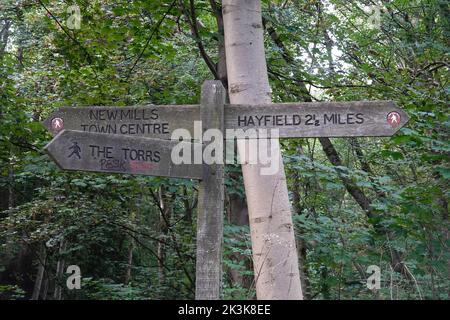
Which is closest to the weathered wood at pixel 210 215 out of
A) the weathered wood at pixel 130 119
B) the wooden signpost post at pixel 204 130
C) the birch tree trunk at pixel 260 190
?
the wooden signpost post at pixel 204 130

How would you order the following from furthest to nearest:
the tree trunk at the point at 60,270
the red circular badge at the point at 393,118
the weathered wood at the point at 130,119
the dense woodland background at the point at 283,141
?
the tree trunk at the point at 60,270
the dense woodland background at the point at 283,141
the weathered wood at the point at 130,119
the red circular badge at the point at 393,118

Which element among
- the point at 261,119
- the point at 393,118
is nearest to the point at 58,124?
the point at 261,119

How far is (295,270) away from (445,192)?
304 centimetres

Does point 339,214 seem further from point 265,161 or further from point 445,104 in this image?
point 265,161

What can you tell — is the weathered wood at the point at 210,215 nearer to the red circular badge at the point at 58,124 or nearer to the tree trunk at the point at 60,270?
the red circular badge at the point at 58,124

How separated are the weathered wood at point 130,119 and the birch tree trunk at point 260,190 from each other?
0.35 metres

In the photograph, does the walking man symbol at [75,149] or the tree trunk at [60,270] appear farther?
the tree trunk at [60,270]

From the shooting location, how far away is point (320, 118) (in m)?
2.93

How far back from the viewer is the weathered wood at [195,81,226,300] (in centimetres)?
276

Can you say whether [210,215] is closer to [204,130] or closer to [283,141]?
[204,130]

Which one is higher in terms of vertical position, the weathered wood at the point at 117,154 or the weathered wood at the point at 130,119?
the weathered wood at the point at 130,119

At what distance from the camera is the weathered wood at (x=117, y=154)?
267 centimetres

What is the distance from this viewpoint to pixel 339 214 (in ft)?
25.7

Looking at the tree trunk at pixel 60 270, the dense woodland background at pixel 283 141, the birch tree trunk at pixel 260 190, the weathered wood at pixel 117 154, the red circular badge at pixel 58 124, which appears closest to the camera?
the weathered wood at pixel 117 154
